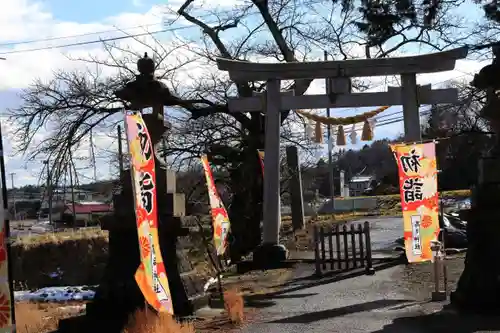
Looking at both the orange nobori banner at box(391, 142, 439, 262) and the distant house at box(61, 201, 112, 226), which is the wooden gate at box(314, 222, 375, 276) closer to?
the orange nobori banner at box(391, 142, 439, 262)

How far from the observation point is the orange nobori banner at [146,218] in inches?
278

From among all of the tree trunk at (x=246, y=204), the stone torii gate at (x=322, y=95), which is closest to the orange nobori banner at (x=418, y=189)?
the stone torii gate at (x=322, y=95)

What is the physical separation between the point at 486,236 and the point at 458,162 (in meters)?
42.8

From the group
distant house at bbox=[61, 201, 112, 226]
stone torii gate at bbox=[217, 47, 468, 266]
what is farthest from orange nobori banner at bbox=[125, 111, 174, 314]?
distant house at bbox=[61, 201, 112, 226]

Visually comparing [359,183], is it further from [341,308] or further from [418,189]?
[341,308]

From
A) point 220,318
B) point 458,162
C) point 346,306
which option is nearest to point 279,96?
point 346,306

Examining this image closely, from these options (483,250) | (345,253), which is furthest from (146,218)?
(345,253)

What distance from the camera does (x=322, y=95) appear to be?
662 inches

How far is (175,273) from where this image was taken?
937cm

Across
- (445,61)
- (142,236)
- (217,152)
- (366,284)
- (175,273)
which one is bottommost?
(366,284)

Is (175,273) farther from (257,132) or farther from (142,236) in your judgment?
(257,132)

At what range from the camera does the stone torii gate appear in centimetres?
1623

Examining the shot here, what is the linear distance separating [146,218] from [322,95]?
10.2 m

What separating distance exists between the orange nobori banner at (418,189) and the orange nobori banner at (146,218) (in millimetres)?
5370
